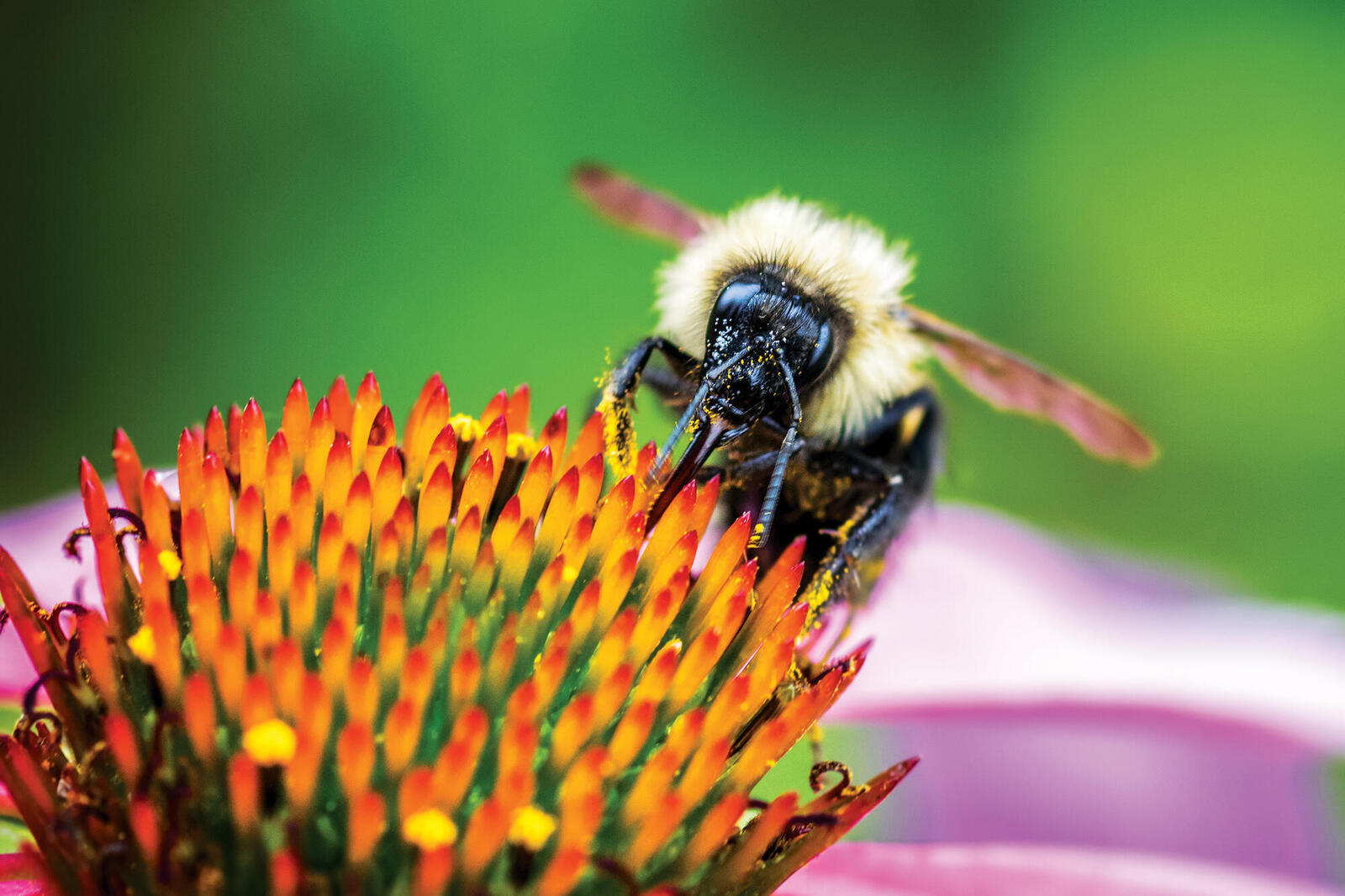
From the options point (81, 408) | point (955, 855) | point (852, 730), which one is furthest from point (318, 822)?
point (81, 408)

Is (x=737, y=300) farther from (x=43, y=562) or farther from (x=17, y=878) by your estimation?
(x=43, y=562)

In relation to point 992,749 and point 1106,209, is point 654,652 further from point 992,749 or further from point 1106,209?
point 1106,209

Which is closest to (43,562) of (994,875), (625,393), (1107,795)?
(625,393)

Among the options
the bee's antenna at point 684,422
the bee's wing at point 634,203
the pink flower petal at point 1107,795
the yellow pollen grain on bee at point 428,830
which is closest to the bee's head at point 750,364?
the bee's antenna at point 684,422

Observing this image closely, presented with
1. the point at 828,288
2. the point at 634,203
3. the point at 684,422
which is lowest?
the point at 684,422

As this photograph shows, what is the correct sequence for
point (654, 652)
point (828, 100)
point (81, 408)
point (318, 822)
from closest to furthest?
point (318, 822) → point (654, 652) → point (81, 408) → point (828, 100)

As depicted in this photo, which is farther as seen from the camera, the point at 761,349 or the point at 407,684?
the point at 761,349

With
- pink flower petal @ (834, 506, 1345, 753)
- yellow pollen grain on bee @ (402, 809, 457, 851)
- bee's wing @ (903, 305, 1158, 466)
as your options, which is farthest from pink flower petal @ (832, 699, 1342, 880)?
yellow pollen grain on bee @ (402, 809, 457, 851)

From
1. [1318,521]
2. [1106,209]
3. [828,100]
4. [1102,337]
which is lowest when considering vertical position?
[1318,521]
